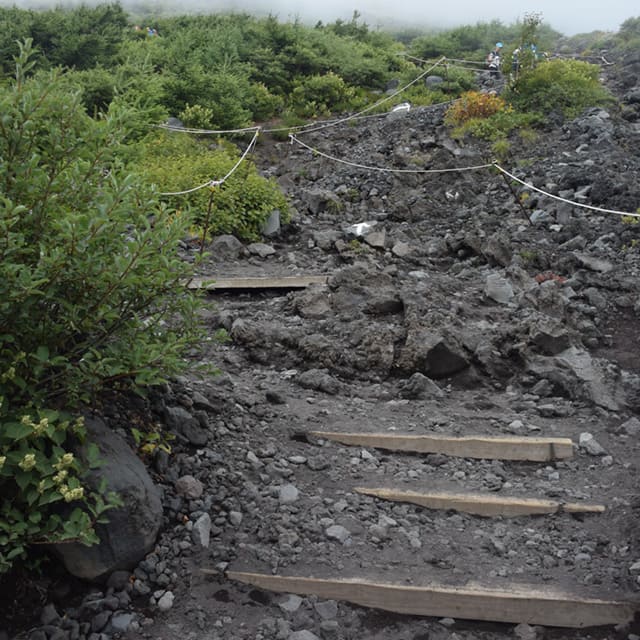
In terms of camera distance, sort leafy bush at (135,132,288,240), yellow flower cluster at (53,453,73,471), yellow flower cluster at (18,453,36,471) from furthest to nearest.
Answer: leafy bush at (135,132,288,240) → yellow flower cluster at (53,453,73,471) → yellow flower cluster at (18,453,36,471)

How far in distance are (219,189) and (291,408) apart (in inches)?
209

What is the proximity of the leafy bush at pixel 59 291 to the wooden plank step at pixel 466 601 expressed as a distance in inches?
46.4

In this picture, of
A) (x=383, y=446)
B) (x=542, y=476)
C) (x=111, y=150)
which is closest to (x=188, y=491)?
(x=383, y=446)

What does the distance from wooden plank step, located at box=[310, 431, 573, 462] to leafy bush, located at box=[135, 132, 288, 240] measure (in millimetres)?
4786

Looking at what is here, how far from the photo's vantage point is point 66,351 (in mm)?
3613

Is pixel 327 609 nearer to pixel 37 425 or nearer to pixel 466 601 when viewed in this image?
pixel 466 601

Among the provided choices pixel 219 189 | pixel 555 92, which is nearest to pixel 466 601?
pixel 219 189

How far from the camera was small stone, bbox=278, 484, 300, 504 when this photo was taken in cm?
436

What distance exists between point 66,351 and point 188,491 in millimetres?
1184

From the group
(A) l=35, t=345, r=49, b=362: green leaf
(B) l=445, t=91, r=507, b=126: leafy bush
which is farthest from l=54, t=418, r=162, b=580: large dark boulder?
(B) l=445, t=91, r=507, b=126: leafy bush

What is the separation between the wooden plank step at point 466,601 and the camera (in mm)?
3664

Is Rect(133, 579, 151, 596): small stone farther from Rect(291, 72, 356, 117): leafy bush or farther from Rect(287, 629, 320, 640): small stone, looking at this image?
Rect(291, 72, 356, 117): leafy bush

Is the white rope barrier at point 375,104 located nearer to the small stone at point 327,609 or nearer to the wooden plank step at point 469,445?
the wooden plank step at point 469,445

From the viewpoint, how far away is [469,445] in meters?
5.14
